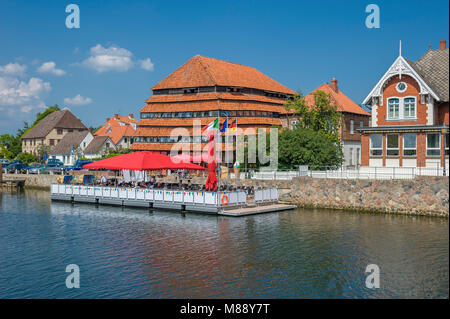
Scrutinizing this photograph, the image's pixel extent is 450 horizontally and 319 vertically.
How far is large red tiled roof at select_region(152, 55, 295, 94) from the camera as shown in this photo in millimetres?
74125

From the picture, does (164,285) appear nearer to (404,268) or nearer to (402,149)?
(404,268)

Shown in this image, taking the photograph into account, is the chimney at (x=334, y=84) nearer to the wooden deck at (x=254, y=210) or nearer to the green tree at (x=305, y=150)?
the green tree at (x=305, y=150)

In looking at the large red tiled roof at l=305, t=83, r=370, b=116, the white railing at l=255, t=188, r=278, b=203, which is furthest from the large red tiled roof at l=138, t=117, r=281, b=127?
the white railing at l=255, t=188, r=278, b=203

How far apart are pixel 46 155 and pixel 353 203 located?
87047 mm

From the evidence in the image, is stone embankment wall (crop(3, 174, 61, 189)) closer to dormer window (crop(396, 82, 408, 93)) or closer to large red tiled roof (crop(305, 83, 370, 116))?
large red tiled roof (crop(305, 83, 370, 116))

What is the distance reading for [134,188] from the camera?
4334 centimetres

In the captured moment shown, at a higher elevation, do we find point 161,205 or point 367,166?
point 367,166

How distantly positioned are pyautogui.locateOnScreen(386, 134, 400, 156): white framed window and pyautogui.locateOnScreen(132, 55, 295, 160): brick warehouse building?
97.3ft

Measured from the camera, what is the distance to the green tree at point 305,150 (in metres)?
49.5

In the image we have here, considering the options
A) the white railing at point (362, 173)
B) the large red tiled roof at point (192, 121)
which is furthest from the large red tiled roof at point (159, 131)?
the white railing at point (362, 173)

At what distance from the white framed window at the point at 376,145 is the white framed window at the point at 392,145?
0.64 metres

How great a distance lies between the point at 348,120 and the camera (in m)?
67.4

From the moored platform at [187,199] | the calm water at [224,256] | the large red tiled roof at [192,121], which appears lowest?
the calm water at [224,256]
